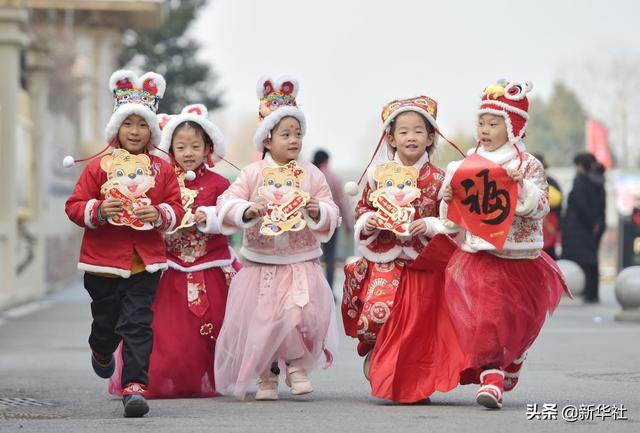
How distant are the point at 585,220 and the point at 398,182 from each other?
11.0 m

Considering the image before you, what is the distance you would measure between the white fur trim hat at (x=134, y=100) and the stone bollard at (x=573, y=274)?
10.7 m

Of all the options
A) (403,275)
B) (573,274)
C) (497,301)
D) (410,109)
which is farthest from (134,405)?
(573,274)

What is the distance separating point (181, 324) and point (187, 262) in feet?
1.25

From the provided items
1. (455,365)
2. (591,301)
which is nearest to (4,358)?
(455,365)

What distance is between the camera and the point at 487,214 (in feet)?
28.3

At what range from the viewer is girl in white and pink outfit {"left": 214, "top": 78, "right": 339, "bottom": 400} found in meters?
9.42

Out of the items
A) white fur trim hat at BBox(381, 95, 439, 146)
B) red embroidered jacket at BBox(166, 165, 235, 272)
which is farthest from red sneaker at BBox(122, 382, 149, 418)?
white fur trim hat at BBox(381, 95, 439, 146)

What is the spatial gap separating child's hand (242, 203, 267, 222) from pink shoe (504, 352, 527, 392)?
5.37 ft

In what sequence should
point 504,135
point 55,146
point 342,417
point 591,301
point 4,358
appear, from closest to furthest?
point 342,417, point 504,135, point 4,358, point 591,301, point 55,146

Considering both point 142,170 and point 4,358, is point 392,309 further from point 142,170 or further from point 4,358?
point 4,358

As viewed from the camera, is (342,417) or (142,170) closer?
(342,417)

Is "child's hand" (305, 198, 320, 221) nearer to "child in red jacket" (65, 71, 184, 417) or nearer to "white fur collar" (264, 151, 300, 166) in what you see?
"white fur collar" (264, 151, 300, 166)

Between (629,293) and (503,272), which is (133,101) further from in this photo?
(629,293)

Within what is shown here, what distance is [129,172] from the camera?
8.84m
